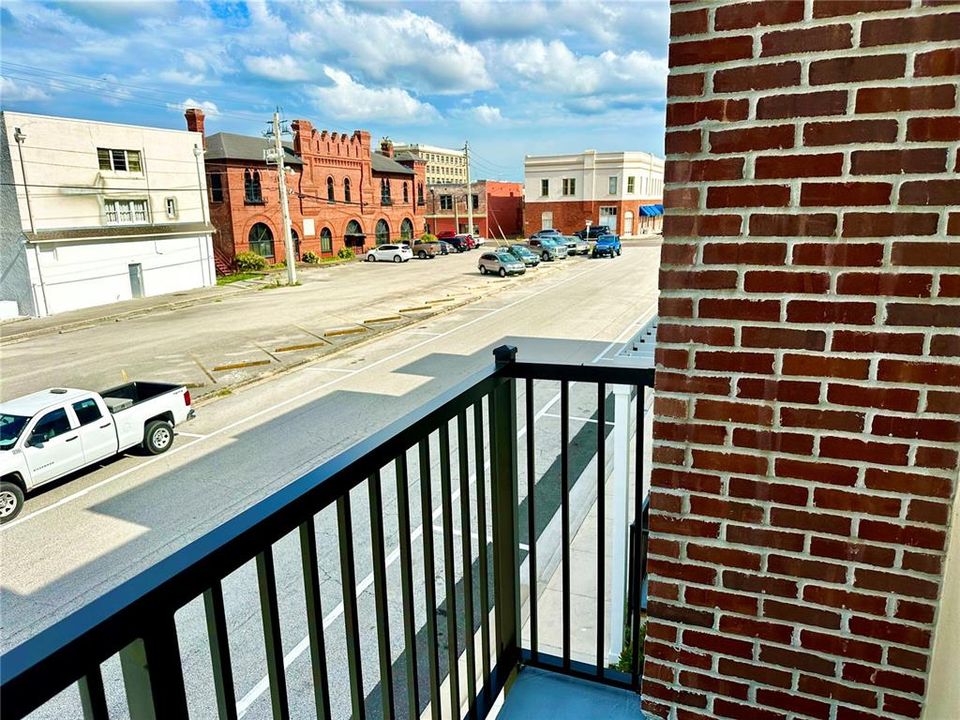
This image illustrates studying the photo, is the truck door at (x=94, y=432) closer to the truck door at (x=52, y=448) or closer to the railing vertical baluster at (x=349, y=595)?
the truck door at (x=52, y=448)

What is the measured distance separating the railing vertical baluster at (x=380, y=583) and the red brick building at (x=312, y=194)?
35500 millimetres

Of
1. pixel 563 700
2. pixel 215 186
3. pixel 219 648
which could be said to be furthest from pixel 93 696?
pixel 215 186

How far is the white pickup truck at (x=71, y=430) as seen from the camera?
8523mm

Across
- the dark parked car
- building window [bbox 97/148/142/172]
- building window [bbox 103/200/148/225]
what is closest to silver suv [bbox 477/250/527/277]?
building window [bbox 103/200/148/225]

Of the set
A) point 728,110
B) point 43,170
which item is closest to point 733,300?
point 728,110

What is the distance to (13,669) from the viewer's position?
78cm

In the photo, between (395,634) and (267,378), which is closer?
(395,634)

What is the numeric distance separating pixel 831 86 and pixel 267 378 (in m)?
14.0

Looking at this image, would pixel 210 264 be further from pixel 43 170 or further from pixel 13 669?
pixel 13 669

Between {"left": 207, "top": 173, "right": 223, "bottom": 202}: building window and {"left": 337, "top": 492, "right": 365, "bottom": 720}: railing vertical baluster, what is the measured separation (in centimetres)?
3638

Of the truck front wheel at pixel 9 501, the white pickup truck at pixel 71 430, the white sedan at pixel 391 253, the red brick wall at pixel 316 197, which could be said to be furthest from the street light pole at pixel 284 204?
the truck front wheel at pixel 9 501

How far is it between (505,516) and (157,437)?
30.9ft

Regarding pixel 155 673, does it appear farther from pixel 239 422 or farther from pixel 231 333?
pixel 231 333

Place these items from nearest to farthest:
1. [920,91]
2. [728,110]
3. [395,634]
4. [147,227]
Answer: [920,91], [728,110], [395,634], [147,227]
